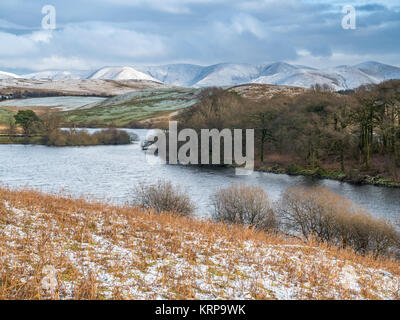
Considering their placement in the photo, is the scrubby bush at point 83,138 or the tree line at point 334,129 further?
Answer: the scrubby bush at point 83,138

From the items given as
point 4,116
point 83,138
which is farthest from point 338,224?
point 4,116

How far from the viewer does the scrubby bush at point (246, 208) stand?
25.4 metres

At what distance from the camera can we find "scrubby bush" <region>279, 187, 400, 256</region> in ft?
68.5

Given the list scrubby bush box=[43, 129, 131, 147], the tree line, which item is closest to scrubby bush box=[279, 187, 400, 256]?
the tree line

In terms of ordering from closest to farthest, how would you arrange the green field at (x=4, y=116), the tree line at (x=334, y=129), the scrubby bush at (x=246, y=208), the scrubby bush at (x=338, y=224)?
1. the scrubby bush at (x=338, y=224)
2. the scrubby bush at (x=246, y=208)
3. the tree line at (x=334, y=129)
4. the green field at (x=4, y=116)

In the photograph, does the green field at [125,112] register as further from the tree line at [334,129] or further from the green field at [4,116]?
the tree line at [334,129]

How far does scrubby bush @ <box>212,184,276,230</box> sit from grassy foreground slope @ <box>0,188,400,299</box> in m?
10.5

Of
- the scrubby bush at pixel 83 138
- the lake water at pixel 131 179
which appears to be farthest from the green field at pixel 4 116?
the lake water at pixel 131 179

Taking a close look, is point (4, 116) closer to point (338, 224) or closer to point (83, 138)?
point (83, 138)

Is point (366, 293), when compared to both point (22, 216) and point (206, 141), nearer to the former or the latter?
point (22, 216)

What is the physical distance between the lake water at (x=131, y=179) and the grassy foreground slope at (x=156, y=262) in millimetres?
17763

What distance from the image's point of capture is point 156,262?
403 inches

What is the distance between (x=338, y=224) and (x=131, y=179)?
99.6 feet
